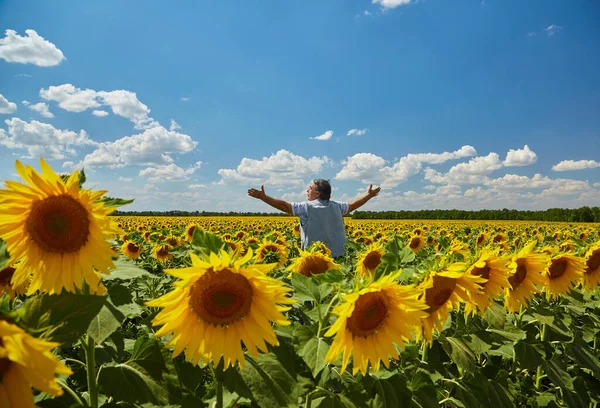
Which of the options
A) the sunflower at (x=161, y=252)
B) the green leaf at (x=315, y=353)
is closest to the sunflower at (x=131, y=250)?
the sunflower at (x=161, y=252)

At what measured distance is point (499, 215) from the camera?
6794cm

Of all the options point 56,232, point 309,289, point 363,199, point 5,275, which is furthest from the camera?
point 363,199

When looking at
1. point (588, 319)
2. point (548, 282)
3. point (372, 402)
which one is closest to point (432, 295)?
point (372, 402)

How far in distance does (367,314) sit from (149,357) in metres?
1.03

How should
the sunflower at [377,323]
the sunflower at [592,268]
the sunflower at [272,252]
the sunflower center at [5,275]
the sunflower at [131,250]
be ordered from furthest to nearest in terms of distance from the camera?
the sunflower at [131,250] → the sunflower at [272,252] → the sunflower at [592,268] → the sunflower center at [5,275] → the sunflower at [377,323]

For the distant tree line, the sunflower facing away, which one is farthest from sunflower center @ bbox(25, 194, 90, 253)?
the distant tree line

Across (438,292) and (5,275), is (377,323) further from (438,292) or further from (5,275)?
(5,275)

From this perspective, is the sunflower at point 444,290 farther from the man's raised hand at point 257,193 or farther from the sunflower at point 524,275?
the man's raised hand at point 257,193

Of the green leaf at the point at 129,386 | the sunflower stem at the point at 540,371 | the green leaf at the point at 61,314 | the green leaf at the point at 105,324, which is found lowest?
the sunflower stem at the point at 540,371

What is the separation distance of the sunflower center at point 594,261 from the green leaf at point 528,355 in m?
1.26

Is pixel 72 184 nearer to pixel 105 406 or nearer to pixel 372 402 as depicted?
pixel 105 406

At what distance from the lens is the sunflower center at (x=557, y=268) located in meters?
3.78

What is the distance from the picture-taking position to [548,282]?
3.81 metres

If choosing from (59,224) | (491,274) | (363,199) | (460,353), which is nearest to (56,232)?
(59,224)
